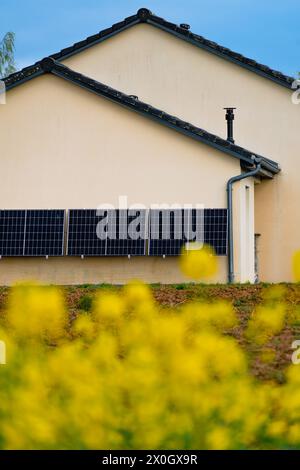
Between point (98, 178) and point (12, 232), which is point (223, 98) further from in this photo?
point (12, 232)

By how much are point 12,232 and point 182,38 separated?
283 inches

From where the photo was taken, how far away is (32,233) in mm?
18500

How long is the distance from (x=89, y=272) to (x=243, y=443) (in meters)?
13.1

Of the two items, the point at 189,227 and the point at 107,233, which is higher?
the point at 189,227

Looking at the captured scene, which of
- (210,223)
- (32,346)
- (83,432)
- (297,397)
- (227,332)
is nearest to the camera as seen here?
(83,432)

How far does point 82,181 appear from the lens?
18.9 metres

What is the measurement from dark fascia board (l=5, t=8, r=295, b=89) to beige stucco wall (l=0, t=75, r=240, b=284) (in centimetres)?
424

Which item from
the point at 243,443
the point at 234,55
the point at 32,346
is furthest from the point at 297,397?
the point at 234,55

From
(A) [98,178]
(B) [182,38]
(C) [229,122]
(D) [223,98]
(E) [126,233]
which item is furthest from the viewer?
(B) [182,38]

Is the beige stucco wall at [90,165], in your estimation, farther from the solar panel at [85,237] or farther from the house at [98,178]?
the solar panel at [85,237]

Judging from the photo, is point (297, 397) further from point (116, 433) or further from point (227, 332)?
point (227, 332)

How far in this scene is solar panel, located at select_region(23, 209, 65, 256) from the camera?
60.2ft

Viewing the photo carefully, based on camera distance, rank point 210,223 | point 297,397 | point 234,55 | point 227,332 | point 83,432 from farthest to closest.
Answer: point 234,55
point 210,223
point 227,332
point 297,397
point 83,432

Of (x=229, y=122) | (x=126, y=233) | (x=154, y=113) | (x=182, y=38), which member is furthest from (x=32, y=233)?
(x=182, y=38)
